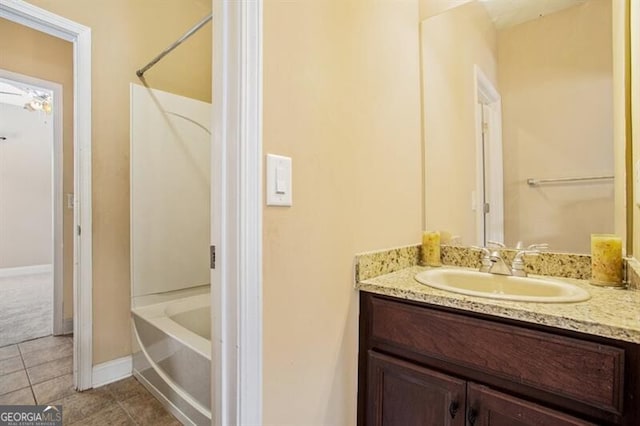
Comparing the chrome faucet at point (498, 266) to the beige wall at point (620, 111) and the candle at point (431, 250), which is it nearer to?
the candle at point (431, 250)

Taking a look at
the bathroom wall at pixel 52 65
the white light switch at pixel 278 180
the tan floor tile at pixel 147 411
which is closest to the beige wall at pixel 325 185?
the white light switch at pixel 278 180

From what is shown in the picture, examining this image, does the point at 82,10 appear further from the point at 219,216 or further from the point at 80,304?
the point at 219,216

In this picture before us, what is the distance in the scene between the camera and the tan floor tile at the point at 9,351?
2165 mm

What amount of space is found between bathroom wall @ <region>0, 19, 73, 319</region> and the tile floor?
1.98 feet

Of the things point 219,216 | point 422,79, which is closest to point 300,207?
point 219,216

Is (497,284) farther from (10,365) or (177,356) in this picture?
(10,365)

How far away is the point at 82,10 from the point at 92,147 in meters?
0.81

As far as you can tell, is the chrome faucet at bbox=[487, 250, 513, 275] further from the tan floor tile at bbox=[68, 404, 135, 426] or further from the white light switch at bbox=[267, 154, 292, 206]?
the tan floor tile at bbox=[68, 404, 135, 426]

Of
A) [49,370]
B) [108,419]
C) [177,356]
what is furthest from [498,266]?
[49,370]

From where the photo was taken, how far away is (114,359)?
193cm

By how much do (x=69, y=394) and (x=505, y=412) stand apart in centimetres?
217

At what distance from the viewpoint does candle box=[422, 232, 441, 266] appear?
141 centimetres

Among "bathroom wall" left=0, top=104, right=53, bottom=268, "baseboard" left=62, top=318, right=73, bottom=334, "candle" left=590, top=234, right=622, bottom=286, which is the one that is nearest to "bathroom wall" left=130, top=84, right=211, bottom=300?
"baseboard" left=62, top=318, right=73, bottom=334

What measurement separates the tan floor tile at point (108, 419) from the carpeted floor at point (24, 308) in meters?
1.47
